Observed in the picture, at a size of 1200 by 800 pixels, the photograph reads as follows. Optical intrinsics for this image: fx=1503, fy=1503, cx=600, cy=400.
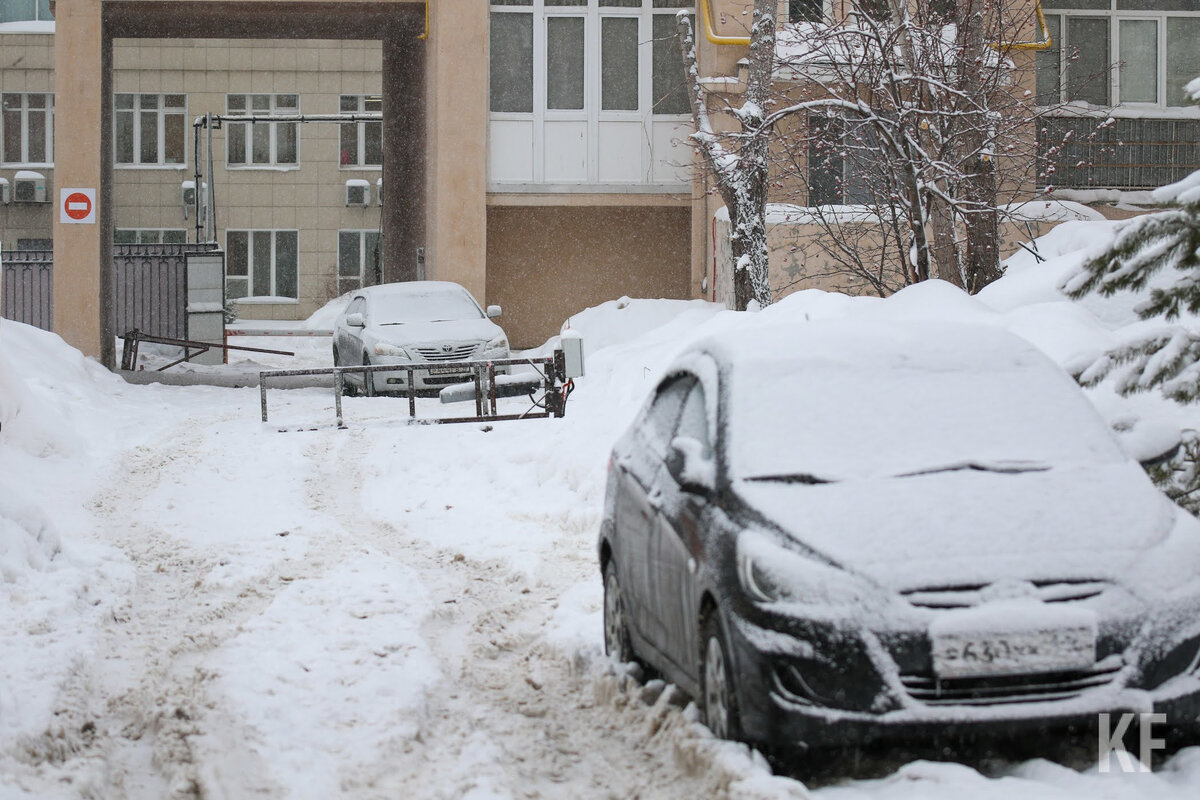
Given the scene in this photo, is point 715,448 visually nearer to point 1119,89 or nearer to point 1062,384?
point 1062,384

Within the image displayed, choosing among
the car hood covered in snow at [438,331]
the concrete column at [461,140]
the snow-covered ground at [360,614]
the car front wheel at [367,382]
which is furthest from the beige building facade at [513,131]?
the snow-covered ground at [360,614]

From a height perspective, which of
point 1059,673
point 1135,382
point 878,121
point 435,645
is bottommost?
point 435,645

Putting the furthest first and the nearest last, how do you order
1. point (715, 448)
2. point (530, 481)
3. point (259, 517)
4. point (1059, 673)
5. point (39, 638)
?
point (530, 481) → point (259, 517) → point (39, 638) → point (715, 448) → point (1059, 673)

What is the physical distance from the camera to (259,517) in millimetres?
11328

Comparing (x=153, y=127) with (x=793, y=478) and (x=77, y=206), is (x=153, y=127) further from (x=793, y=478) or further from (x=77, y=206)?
(x=793, y=478)

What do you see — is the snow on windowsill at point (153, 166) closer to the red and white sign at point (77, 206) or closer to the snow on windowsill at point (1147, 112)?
the red and white sign at point (77, 206)

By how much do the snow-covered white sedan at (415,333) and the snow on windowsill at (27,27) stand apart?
103ft

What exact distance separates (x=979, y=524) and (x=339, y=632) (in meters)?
3.65

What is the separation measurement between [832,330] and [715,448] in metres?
0.97

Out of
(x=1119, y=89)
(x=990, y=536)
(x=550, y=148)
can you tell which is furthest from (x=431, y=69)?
(x=990, y=536)

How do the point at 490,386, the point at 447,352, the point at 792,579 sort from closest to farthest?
the point at 792,579
the point at 490,386
the point at 447,352

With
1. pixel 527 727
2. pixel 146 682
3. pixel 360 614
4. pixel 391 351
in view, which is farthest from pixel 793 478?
pixel 391 351

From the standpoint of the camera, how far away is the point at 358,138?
48.4 m

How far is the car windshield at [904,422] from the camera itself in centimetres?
551
